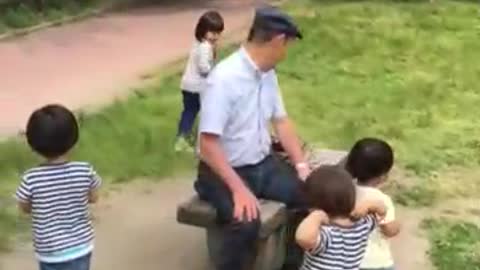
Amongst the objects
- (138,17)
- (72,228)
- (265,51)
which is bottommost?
(138,17)

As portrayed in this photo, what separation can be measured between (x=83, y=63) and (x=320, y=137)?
4.50m

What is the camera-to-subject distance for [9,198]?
709cm

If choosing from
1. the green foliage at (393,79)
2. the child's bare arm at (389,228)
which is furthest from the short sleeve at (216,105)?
the green foliage at (393,79)

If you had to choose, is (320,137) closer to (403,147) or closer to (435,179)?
(403,147)

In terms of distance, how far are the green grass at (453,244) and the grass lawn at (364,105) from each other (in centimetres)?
57

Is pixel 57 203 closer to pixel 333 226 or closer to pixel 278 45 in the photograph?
pixel 333 226

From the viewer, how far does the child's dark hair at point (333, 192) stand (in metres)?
4.23

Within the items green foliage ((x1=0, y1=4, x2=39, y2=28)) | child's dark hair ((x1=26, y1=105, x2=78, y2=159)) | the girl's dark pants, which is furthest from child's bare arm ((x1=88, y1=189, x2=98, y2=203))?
green foliage ((x1=0, y1=4, x2=39, y2=28))

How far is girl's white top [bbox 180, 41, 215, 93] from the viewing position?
7988 millimetres

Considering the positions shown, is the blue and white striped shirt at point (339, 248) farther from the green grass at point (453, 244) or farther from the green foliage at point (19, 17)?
the green foliage at point (19, 17)

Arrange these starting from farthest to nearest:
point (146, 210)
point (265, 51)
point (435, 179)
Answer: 1. point (435, 179)
2. point (146, 210)
3. point (265, 51)

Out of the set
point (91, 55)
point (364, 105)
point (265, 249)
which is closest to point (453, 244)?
point (265, 249)

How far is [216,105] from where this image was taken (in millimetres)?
5195

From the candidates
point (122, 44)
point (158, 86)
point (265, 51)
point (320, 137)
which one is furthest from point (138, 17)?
point (265, 51)
